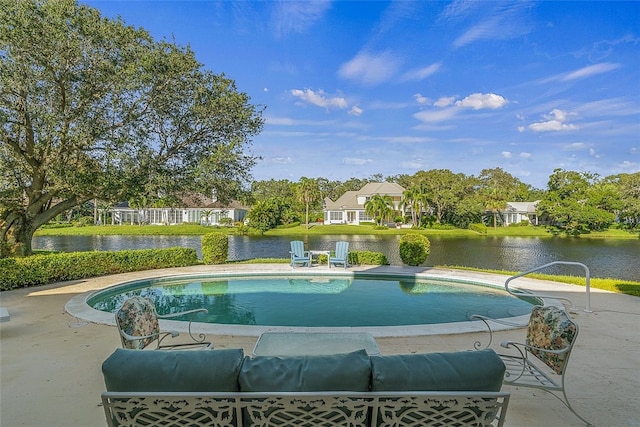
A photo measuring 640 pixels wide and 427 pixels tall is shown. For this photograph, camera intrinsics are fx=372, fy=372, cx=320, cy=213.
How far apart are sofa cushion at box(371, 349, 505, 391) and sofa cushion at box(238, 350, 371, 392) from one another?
85 millimetres

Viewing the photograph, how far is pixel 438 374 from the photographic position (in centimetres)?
200

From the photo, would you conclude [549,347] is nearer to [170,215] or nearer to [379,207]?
[379,207]

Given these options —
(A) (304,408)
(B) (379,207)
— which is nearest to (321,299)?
(A) (304,408)

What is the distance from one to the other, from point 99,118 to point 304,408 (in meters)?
11.5

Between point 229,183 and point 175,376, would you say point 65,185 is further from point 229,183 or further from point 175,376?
point 175,376

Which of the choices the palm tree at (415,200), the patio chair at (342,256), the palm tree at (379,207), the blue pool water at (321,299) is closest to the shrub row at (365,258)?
the patio chair at (342,256)

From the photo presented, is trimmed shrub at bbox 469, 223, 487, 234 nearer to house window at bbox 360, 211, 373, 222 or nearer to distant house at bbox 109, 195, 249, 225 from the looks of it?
house window at bbox 360, 211, 373, 222

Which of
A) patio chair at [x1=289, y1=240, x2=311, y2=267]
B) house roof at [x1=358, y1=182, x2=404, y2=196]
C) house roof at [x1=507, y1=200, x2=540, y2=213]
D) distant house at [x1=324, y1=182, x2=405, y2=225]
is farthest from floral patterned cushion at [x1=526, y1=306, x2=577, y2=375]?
house roof at [x1=507, y1=200, x2=540, y2=213]

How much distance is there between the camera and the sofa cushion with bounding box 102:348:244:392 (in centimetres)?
198

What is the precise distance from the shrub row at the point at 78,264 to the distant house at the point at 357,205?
36589 millimetres

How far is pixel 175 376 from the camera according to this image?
1.98m

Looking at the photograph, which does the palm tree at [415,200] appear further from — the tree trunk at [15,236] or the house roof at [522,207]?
the tree trunk at [15,236]

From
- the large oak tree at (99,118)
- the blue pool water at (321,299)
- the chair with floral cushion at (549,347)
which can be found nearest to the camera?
the chair with floral cushion at (549,347)

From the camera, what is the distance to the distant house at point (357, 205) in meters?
47.7
